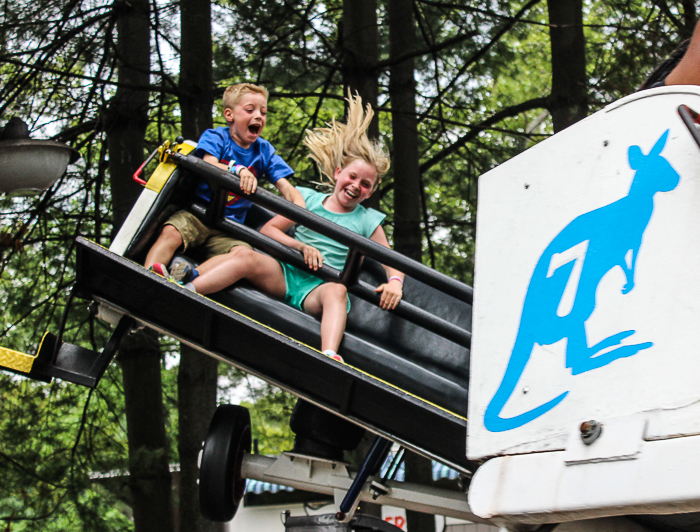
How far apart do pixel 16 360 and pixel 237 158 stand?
1490 mm

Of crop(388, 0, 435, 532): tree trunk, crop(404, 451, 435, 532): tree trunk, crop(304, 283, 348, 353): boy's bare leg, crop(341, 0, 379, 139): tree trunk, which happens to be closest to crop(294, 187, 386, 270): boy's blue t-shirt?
crop(304, 283, 348, 353): boy's bare leg

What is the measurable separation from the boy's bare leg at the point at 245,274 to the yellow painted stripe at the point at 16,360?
72 cm

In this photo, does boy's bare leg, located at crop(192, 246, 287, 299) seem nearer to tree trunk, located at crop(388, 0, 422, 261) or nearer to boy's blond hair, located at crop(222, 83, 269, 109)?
boy's blond hair, located at crop(222, 83, 269, 109)

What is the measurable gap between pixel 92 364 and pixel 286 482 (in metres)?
0.98

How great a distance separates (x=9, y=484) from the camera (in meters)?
6.53

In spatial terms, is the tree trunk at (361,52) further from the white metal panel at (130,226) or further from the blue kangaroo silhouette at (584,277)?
the blue kangaroo silhouette at (584,277)

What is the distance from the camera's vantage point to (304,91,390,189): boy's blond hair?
407 cm

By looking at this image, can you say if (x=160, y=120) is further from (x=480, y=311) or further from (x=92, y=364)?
(x=480, y=311)

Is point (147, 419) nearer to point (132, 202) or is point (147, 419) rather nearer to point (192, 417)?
point (192, 417)

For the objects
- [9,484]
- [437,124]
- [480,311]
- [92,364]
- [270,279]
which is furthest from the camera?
[437,124]

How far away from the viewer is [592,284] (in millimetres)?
1745

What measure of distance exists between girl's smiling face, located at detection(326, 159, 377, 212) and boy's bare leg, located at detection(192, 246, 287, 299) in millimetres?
528

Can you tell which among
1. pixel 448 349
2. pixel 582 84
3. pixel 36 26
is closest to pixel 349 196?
pixel 448 349

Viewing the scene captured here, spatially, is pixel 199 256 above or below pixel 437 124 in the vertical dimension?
below
